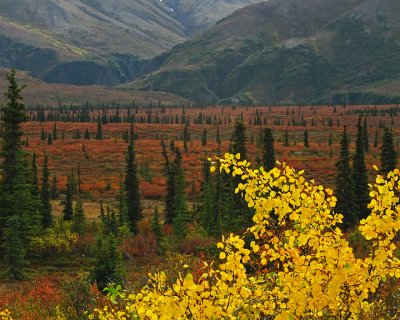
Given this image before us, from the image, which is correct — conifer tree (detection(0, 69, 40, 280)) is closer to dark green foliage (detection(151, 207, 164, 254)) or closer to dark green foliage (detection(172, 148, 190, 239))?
dark green foliage (detection(151, 207, 164, 254))

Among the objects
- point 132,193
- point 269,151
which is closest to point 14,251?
point 132,193

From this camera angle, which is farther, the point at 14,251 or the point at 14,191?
the point at 14,191

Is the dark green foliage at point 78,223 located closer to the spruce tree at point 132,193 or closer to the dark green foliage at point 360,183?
the spruce tree at point 132,193

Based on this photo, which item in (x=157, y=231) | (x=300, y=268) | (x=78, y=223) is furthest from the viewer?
(x=78, y=223)

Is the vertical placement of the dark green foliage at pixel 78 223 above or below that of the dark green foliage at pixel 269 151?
below

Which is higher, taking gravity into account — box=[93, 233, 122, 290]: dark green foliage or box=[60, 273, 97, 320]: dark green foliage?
box=[60, 273, 97, 320]: dark green foliage

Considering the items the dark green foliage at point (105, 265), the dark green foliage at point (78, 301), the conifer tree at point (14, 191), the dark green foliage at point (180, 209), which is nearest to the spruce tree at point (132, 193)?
the dark green foliage at point (180, 209)

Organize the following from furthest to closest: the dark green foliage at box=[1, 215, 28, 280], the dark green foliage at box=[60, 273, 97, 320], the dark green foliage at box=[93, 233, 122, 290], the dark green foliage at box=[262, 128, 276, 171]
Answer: the dark green foliage at box=[262, 128, 276, 171]
the dark green foliage at box=[1, 215, 28, 280]
the dark green foliage at box=[93, 233, 122, 290]
the dark green foliage at box=[60, 273, 97, 320]

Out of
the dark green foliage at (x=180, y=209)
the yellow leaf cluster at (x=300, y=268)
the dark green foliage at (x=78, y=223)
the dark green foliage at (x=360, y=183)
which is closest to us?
the yellow leaf cluster at (x=300, y=268)

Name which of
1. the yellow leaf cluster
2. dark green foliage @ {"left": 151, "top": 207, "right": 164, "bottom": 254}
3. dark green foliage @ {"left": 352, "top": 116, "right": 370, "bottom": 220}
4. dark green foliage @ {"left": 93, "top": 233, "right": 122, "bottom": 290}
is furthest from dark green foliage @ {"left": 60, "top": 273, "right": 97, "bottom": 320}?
dark green foliage @ {"left": 352, "top": 116, "right": 370, "bottom": 220}

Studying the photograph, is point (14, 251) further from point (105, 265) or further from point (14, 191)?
point (105, 265)

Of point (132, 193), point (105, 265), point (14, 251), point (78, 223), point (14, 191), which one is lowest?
point (14, 251)

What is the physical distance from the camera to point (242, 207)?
Answer: 109ft

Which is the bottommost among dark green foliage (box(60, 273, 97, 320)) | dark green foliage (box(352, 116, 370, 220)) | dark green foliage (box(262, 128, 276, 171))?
dark green foliage (box(60, 273, 97, 320))
